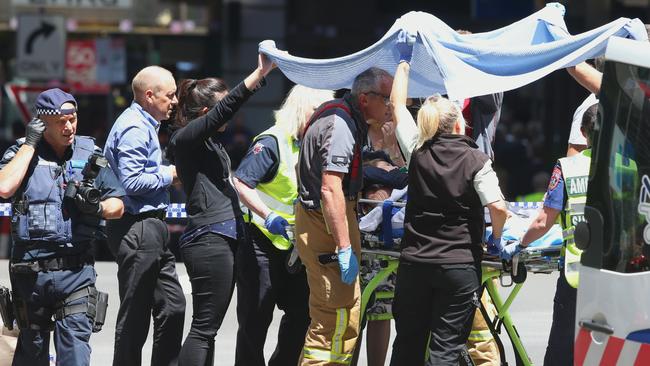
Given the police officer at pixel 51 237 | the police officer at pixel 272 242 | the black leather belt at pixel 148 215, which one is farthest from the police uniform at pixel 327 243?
the police officer at pixel 51 237

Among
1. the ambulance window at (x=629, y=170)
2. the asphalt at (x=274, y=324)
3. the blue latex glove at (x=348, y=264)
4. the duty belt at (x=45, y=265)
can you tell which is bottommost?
the asphalt at (x=274, y=324)

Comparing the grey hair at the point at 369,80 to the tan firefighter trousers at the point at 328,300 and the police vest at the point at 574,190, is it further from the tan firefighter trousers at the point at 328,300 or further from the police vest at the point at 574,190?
the police vest at the point at 574,190

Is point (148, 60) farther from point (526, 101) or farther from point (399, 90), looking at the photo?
point (399, 90)

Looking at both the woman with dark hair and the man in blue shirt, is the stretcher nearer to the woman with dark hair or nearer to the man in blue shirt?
the woman with dark hair

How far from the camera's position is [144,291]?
22.3 feet

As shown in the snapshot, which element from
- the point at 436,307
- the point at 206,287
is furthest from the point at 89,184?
the point at 436,307

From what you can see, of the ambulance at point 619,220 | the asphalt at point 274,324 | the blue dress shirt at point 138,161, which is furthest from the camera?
the asphalt at point 274,324

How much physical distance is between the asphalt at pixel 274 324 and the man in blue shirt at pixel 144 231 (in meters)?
1.35

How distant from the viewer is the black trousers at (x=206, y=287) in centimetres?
671

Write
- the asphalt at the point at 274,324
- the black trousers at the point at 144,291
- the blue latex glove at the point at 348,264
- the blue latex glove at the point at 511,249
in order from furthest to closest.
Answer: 1. the asphalt at the point at 274,324
2. the black trousers at the point at 144,291
3. the blue latex glove at the point at 511,249
4. the blue latex glove at the point at 348,264

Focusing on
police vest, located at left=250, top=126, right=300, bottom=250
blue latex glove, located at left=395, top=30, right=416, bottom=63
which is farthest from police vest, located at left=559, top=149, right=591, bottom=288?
police vest, located at left=250, top=126, right=300, bottom=250

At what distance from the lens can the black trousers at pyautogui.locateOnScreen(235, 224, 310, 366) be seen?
23.1 ft

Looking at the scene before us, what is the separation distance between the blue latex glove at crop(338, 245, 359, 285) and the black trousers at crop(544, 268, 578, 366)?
40.5 inches

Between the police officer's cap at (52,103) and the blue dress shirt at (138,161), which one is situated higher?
the police officer's cap at (52,103)
